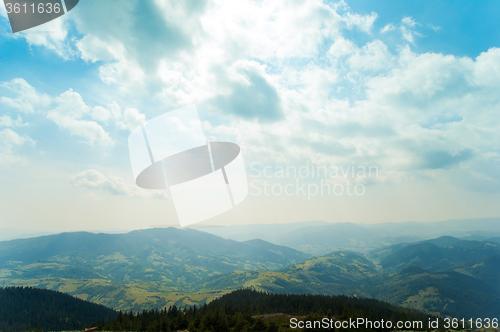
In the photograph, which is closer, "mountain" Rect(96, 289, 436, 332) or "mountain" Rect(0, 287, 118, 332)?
"mountain" Rect(96, 289, 436, 332)

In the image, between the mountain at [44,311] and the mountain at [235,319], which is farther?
the mountain at [44,311]

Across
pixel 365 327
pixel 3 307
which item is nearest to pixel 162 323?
pixel 365 327

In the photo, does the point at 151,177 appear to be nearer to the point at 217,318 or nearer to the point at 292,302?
the point at 217,318

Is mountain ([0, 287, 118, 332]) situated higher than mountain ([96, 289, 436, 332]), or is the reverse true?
mountain ([96, 289, 436, 332])

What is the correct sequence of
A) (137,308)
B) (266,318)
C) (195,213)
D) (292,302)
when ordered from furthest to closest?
(137,308) < (292,302) < (266,318) < (195,213)

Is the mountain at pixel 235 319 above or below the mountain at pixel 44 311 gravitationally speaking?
above

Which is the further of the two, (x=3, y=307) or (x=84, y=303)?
(x=84, y=303)

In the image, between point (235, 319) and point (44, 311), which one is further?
point (44, 311)

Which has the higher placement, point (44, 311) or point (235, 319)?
point (235, 319)
